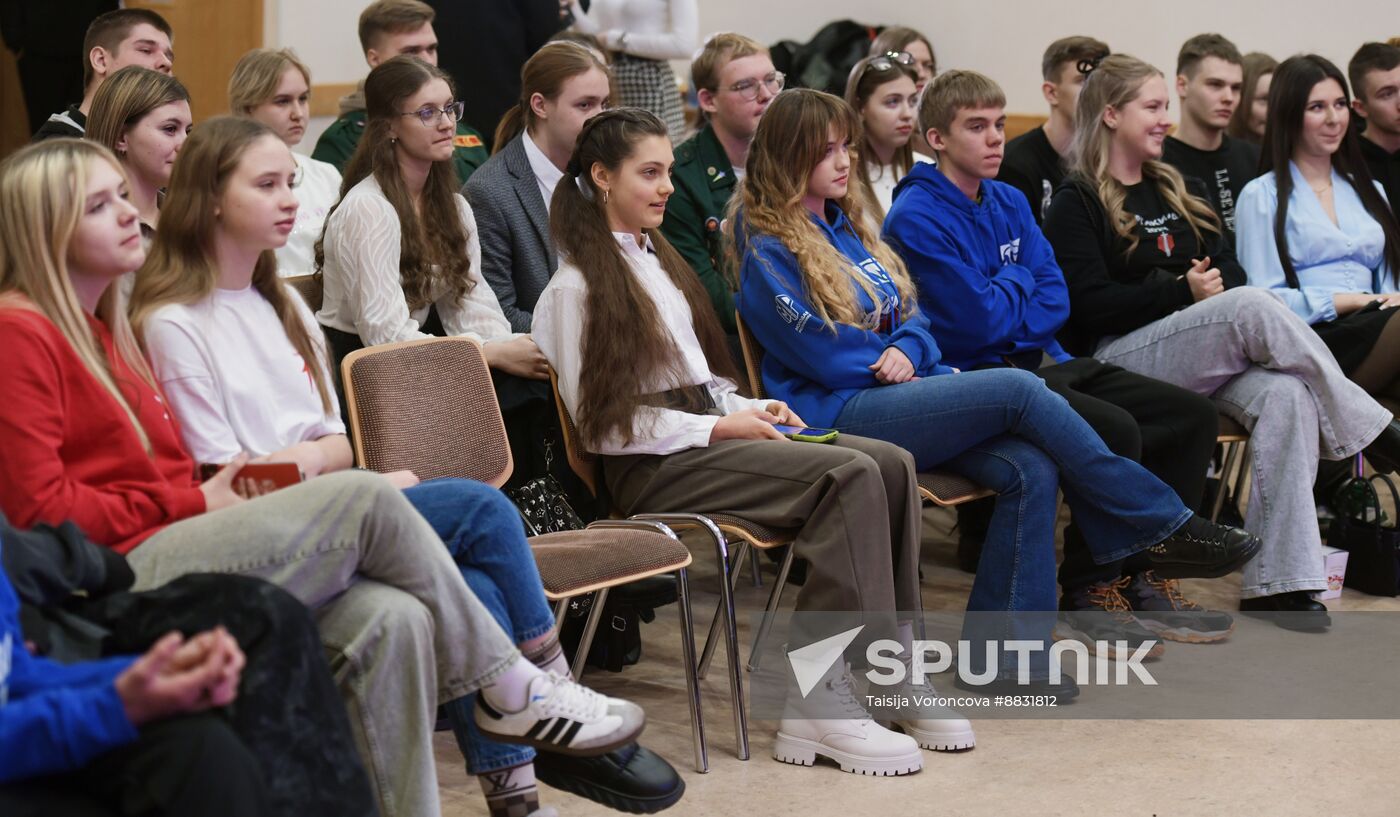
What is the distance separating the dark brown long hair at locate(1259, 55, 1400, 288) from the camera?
13.6ft

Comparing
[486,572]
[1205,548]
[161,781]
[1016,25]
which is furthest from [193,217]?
[1016,25]

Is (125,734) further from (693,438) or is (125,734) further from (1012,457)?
(1012,457)

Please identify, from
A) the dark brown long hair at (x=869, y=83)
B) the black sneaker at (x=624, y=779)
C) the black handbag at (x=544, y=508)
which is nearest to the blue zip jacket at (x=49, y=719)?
the black sneaker at (x=624, y=779)

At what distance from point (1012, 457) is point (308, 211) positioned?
5.80 ft

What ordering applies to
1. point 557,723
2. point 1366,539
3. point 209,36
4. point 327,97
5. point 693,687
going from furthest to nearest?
point 327,97 < point 209,36 < point 1366,539 < point 693,687 < point 557,723

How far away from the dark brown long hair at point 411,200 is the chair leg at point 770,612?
89 cm

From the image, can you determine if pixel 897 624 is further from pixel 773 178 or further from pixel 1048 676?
pixel 773 178

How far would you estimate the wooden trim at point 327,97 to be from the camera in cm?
568

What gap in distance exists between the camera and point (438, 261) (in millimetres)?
3225

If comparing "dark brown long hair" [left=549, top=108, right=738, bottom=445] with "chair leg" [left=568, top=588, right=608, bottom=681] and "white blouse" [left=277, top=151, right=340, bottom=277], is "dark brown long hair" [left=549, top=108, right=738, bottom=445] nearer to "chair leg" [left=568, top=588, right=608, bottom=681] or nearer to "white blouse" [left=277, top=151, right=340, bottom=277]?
"chair leg" [left=568, top=588, right=608, bottom=681]

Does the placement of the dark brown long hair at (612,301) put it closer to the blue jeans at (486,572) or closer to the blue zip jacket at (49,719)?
the blue jeans at (486,572)

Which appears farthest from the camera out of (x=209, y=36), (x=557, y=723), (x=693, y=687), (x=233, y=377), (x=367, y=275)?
(x=209, y=36)

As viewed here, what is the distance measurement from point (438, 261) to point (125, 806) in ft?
5.82

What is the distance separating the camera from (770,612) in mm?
3152
